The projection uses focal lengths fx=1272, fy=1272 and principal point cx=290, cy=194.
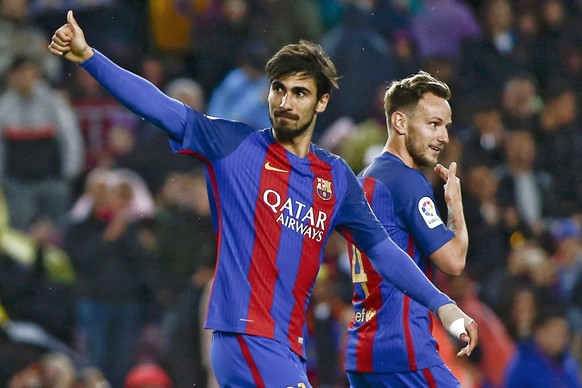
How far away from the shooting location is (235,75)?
11969mm

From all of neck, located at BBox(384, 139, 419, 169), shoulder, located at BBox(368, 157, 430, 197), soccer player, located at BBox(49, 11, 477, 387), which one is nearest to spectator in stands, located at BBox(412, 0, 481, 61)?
neck, located at BBox(384, 139, 419, 169)

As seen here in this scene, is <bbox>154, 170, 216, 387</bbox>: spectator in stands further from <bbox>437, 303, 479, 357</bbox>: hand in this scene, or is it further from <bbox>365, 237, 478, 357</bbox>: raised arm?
<bbox>437, 303, 479, 357</bbox>: hand

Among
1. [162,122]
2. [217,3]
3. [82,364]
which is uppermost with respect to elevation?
[217,3]

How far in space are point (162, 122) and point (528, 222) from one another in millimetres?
7752

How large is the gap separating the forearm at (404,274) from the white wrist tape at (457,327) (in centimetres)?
16

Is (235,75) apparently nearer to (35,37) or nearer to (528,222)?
(35,37)

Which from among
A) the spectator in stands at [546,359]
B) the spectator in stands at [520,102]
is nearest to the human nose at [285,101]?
the spectator in stands at [546,359]

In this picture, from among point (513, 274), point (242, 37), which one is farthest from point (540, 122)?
Answer: point (242, 37)

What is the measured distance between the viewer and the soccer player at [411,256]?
621cm

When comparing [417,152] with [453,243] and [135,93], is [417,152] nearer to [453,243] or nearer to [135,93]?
[453,243]

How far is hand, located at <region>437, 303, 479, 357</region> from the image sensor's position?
5.36 metres

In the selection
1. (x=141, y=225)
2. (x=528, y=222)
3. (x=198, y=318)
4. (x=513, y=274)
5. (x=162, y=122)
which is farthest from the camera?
(x=528, y=222)

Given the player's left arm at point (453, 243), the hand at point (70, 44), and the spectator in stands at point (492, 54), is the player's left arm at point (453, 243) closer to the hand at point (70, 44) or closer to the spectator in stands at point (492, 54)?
the hand at point (70, 44)

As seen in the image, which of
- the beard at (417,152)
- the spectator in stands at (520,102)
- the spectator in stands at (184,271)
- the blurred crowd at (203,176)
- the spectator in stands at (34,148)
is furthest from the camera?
the spectator in stands at (520,102)
